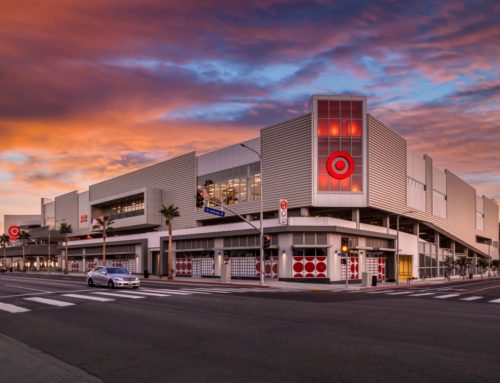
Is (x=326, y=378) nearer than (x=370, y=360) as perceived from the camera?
Yes

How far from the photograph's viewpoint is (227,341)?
1184 cm

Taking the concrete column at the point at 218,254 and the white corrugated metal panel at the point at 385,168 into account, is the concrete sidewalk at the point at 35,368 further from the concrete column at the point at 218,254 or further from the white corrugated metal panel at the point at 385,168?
the white corrugated metal panel at the point at 385,168

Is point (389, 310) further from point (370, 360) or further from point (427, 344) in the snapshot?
point (370, 360)

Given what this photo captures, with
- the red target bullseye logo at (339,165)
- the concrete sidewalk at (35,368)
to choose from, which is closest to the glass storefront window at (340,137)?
the red target bullseye logo at (339,165)

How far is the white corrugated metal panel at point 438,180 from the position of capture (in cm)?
7731

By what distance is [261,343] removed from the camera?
11.5m

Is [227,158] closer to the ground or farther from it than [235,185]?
farther from it

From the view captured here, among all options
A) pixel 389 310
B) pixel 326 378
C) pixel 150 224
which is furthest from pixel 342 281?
pixel 326 378

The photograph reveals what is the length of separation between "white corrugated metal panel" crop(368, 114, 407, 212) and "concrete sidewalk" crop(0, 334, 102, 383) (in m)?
46.5

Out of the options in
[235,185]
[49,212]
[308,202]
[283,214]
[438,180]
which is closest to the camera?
[283,214]

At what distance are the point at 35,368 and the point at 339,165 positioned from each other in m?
46.4

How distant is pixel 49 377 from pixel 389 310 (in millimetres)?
14206

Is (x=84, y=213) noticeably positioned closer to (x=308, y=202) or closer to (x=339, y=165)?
(x=308, y=202)

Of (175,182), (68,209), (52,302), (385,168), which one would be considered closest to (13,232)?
(68,209)
